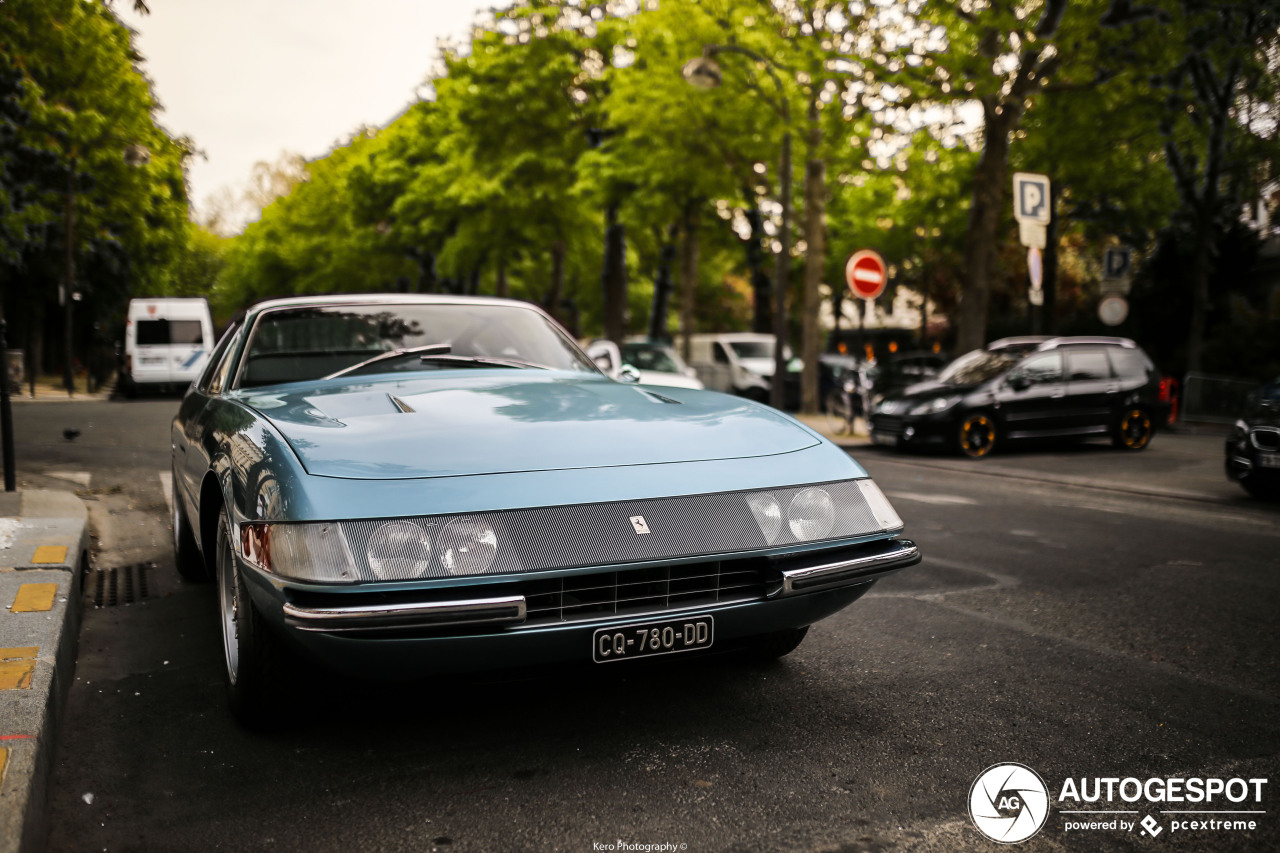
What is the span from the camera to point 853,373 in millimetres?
17125

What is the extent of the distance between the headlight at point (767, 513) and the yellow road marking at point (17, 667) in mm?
2171

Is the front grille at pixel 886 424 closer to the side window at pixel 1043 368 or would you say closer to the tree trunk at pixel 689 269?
the side window at pixel 1043 368

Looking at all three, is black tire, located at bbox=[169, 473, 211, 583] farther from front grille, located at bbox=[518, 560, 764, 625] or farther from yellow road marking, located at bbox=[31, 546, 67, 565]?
front grille, located at bbox=[518, 560, 764, 625]

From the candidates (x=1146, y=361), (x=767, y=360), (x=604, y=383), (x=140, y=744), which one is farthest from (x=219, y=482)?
(x=767, y=360)

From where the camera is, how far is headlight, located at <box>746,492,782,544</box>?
3.09 meters

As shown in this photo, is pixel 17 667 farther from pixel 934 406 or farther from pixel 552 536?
pixel 934 406

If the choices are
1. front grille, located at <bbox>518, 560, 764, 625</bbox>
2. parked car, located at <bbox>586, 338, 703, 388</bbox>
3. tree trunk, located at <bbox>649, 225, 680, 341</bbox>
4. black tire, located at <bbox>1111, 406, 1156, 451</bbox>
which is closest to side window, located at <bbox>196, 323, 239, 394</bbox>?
front grille, located at <bbox>518, 560, 764, 625</bbox>

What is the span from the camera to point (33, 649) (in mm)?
3457

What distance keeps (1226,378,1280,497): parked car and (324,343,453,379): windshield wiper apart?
7467 millimetres

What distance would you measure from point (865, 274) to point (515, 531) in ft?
47.7

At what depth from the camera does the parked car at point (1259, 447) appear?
8.88 m

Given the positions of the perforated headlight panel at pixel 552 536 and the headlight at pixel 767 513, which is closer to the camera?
the perforated headlight panel at pixel 552 536

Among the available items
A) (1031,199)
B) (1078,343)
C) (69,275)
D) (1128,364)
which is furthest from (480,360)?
(69,275)

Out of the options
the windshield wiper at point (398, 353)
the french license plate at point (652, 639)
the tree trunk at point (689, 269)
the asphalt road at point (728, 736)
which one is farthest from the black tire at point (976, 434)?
the tree trunk at point (689, 269)
